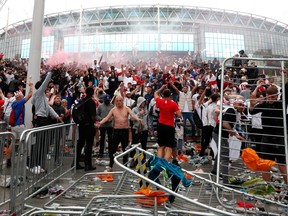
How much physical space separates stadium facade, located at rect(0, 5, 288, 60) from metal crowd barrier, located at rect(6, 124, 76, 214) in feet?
151

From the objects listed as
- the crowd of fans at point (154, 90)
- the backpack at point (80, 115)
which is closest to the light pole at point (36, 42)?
the crowd of fans at point (154, 90)

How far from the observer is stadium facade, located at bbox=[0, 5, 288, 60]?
174 ft

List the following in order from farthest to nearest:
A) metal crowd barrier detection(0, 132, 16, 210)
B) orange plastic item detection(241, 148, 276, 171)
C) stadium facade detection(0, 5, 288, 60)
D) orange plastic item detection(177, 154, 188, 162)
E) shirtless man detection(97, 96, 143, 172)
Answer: stadium facade detection(0, 5, 288, 60), orange plastic item detection(177, 154, 188, 162), shirtless man detection(97, 96, 143, 172), metal crowd barrier detection(0, 132, 16, 210), orange plastic item detection(241, 148, 276, 171)

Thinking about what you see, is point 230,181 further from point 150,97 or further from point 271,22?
point 271,22

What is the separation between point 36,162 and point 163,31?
5201 cm

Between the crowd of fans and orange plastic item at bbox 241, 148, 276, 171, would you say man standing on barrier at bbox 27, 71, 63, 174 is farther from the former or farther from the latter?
orange plastic item at bbox 241, 148, 276, 171

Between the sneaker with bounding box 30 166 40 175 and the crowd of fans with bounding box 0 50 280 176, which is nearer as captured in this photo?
the sneaker with bounding box 30 166 40 175

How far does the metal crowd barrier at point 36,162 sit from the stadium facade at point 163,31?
151 feet

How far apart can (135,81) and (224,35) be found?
44.2 metres

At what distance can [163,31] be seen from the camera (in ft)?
181

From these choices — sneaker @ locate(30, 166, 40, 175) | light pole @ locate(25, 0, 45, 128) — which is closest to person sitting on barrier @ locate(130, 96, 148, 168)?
light pole @ locate(25, 0, 45, 128)

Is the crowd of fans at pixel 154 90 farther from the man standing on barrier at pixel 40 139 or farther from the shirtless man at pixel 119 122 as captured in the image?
the shirtless man at pixel 119 122

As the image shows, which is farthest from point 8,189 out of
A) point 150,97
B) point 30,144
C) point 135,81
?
point 135,81

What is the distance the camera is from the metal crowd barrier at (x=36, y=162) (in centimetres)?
479
